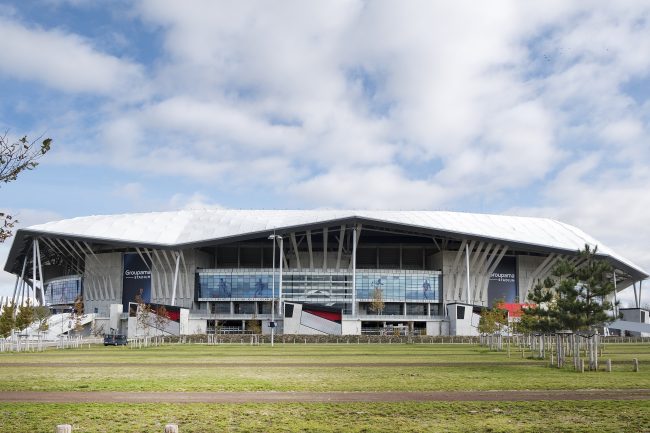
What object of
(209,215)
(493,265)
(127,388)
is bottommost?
(127,388)

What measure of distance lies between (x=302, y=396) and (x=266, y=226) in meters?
82.7

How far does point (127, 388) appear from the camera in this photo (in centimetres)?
2234

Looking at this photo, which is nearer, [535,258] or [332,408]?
[332,408]

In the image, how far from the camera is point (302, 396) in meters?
20.3

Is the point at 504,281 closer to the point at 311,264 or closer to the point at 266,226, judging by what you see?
the point at 311,264

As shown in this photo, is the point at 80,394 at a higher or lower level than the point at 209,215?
lower

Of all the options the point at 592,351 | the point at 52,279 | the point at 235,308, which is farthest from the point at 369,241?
the point at 592,351

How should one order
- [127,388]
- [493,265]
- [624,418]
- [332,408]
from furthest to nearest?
[493,265] < [127,388] < [332,408] < [624,418]

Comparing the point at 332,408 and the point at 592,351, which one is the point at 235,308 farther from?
the point at 332,408

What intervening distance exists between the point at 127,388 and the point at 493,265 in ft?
303

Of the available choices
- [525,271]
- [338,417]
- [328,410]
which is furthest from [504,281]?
[338,417]

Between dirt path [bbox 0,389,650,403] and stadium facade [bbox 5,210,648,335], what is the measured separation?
7494 centimetres

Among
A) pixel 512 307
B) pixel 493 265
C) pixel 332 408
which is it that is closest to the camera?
pixel 332 408

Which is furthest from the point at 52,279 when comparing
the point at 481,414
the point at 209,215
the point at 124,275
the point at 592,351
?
the point at 481,414
